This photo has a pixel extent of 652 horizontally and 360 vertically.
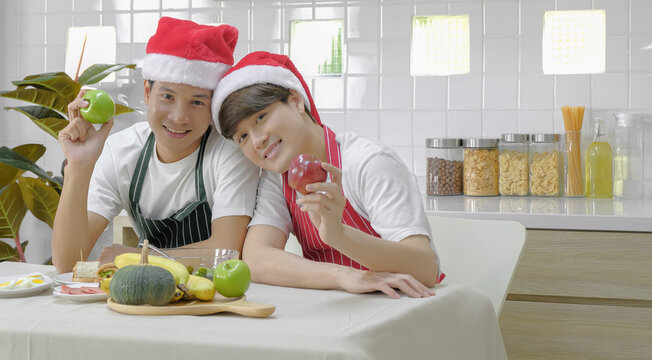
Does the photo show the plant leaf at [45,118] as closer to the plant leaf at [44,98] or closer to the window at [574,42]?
the plant leaf at [44,98]

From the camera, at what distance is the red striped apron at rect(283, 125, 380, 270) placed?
1.42 meters

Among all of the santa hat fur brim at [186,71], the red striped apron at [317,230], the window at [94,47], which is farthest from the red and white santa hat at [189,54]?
the window at [94,47]

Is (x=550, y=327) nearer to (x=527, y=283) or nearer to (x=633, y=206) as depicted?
(x=527, y=283)

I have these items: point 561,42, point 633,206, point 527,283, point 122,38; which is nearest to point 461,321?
point 527,283

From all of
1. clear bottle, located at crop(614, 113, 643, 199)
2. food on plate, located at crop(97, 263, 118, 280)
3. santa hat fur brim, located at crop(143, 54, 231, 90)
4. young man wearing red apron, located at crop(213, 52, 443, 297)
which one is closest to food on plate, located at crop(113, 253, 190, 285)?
food on plate, located at crop(97, 263, 118, 280)

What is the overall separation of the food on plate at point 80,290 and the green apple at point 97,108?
392mm

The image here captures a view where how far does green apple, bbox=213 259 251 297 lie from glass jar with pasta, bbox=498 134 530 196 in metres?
1.67

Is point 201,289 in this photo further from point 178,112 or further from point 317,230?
point 178,112

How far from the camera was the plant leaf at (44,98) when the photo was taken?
247 centimetres

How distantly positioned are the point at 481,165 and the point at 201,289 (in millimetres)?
1654

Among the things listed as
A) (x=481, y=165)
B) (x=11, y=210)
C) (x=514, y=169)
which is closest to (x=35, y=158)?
(x=11, y=210)

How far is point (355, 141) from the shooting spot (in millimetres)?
1451

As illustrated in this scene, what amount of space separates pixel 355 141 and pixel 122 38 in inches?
70.9

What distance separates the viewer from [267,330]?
829mm
